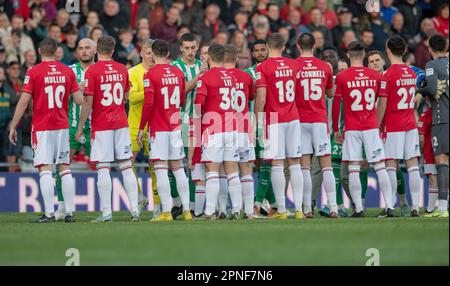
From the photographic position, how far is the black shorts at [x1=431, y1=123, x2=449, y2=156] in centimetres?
1812

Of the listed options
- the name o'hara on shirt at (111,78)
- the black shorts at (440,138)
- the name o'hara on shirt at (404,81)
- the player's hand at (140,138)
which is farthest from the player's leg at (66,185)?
the black shorts at (440,138)

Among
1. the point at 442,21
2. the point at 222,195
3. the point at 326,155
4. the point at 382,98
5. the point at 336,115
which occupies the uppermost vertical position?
the point at 442,21

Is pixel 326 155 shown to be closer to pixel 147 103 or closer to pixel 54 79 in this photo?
pixel 147 103

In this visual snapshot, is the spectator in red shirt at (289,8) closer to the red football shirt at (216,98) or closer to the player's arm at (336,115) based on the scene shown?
the player's arm at (336,115)

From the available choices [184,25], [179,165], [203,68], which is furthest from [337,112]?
[184,25]

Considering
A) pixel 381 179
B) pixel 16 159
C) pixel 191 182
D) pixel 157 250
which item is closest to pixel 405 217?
pixel 381 179

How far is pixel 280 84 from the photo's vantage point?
17.7m

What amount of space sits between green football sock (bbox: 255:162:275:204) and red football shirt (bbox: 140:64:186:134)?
1.92 metres

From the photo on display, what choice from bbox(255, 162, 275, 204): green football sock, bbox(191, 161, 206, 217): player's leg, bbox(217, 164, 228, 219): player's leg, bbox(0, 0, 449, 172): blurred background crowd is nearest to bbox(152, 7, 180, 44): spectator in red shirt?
bbox(0, 0, 449, 172): blurred background crowd

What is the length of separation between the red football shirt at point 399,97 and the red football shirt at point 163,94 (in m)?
3.14

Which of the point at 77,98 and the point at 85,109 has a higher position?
the point at 77,98

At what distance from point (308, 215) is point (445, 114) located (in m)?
2.55

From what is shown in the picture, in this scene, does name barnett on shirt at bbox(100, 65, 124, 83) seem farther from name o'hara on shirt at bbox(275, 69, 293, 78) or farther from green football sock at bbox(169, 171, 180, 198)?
name o'hara on shirt at bbox(275, 69, 293, 78)

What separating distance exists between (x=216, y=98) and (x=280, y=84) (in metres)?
0.99
